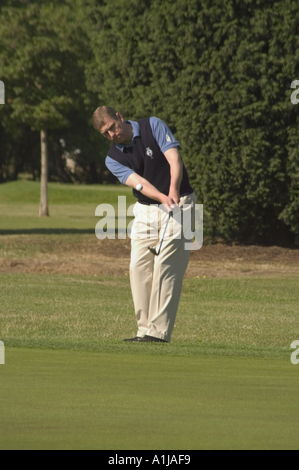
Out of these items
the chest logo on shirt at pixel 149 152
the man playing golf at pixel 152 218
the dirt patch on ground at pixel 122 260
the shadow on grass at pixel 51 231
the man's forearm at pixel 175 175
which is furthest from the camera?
the shadow on grass at pixel 51 231

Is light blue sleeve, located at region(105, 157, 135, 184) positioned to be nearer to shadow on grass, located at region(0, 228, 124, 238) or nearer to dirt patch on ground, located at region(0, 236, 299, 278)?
dirt patch on ground, located at region(0, 236, 299, 278)

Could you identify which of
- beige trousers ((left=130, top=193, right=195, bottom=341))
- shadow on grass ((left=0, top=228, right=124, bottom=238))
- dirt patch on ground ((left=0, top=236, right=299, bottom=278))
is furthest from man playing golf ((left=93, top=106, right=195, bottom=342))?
shadow on grass ((left=0, top=228, right=124, bottom=238))

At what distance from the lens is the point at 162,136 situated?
7.28m

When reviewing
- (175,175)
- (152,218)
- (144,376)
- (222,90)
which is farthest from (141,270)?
(222,90)

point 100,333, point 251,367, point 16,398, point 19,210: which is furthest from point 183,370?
point 19,210

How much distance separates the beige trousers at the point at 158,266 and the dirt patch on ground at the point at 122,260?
27.5ft

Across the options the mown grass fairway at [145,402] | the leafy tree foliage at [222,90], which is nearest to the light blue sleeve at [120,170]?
the mown grass fairway at [145,402]

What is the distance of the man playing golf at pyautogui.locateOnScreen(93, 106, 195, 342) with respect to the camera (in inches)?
285

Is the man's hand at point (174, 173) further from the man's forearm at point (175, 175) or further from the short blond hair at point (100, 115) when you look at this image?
the short blond hair at point (100, 115)

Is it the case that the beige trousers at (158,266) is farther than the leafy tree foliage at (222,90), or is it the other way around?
the leafy tree foliage at (222,90)

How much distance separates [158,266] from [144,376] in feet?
7.40

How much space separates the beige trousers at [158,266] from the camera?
729cm

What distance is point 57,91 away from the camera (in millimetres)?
29016

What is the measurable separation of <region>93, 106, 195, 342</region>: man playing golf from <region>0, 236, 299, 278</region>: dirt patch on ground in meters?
8.40
